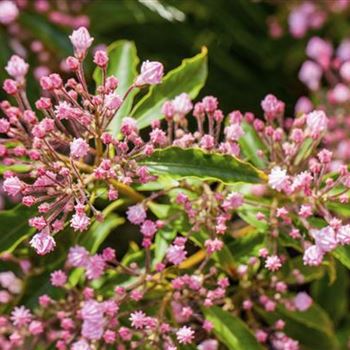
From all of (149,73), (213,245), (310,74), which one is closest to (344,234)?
(213,245)

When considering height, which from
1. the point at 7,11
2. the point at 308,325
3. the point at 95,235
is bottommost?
the point at 308,325

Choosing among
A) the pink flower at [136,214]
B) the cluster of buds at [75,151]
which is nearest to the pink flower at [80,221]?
the cluster of buds at [75,151]

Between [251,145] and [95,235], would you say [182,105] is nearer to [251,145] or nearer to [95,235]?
[251,145]

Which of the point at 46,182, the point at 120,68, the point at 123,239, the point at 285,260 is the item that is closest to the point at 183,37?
the point at 123,239

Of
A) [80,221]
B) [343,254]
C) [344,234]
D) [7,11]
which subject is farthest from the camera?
[7,11]

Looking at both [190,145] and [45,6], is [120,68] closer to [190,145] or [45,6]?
[190,145]

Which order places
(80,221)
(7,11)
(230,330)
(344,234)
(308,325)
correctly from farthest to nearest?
(7,11)
(308,325)
(230,330)
(344,234)
(80,221)

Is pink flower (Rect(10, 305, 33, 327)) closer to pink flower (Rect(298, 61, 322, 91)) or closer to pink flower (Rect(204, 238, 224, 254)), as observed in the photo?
pink flower (Rect(204, 238, 224, 254))

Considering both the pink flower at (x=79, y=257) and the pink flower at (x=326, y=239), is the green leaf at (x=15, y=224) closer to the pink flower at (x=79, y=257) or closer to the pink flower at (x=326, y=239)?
the pink flower at (x=79, y=257)
